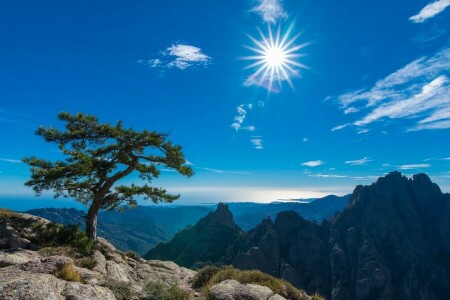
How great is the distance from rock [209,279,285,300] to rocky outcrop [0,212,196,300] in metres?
3.10

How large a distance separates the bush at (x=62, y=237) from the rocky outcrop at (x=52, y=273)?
56cm

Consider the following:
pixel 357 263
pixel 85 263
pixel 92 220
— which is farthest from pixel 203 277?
pixel 357 263

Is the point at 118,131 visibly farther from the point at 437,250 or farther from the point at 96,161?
the point at 437,250

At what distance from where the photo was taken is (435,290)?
16788 cm

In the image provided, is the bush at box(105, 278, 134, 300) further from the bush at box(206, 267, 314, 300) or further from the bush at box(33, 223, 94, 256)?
the bush at box(33, 223, 94, 256)

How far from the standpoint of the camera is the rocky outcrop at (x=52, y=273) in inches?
402

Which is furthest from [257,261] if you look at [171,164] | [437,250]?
[171,164]

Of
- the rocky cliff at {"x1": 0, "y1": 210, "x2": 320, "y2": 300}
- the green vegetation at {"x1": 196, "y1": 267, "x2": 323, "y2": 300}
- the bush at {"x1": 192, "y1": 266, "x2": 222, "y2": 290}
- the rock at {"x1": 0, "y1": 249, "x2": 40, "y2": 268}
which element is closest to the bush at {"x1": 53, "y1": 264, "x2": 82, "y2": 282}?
the rocky cliff at {"x1": 0, "y1": 210, "x2": 320, "y2": 300}

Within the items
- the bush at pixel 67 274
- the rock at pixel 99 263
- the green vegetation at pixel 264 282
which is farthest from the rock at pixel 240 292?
the rock at pixel 99 263

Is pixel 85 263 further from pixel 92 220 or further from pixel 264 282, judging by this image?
pixel 92 220

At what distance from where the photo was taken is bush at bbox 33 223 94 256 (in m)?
22.2

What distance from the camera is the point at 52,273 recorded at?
12.9m

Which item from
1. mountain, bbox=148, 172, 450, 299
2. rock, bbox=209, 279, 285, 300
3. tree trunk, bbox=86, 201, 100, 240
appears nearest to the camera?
rock, bbox=209, 279, 285, 300

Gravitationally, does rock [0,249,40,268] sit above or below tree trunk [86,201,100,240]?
below
